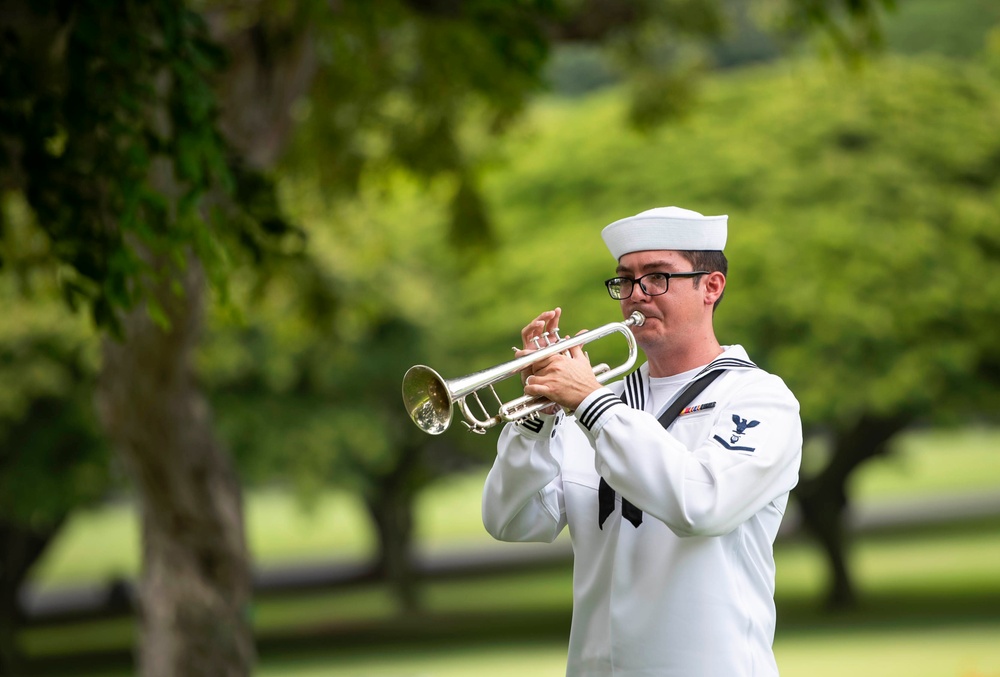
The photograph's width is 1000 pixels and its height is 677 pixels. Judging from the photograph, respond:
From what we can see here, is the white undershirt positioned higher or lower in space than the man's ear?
lower

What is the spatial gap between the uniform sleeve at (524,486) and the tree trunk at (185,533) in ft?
16.0

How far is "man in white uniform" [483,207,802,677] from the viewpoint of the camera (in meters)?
3.00

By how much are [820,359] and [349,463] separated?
7.81 meters

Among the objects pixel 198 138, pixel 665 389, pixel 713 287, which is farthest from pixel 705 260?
pixel 198 138

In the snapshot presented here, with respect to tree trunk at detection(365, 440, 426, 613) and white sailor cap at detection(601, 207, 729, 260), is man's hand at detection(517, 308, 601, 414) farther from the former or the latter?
tree trunk at detection(365, 440, 426, 613)

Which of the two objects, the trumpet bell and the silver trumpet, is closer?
the silver trumpet

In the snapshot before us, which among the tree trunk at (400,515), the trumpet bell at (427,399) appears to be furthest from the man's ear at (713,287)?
the tree trunk at (400,515)

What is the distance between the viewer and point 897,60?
19594 millimetres

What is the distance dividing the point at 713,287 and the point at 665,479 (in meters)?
0.61

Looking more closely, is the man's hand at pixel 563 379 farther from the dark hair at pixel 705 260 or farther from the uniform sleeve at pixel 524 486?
the dark hair at pixel 705 260

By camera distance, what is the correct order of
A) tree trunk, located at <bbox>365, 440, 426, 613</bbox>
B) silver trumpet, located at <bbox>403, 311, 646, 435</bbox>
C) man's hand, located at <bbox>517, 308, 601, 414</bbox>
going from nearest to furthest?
man's hand, located at <bbox>517, 308, 601, 414</bbox>
silver trumpet, located at <bbox>403, 311, 646, 435</bbox>
tree trunk, located at <bbox>365, 440, 426, 613</bbox>

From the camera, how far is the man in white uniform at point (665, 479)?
9.85ft

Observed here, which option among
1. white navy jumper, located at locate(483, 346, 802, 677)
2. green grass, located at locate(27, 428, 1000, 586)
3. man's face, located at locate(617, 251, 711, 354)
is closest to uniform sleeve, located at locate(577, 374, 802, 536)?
white navy jumper, located at locate(483, 346, 802, 677)

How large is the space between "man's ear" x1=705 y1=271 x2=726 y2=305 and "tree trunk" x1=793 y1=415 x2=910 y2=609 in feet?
54.6
